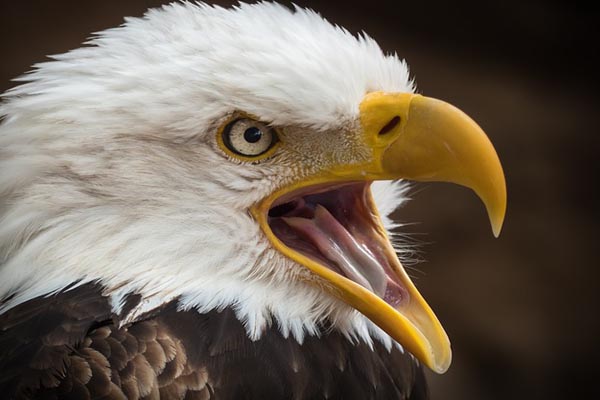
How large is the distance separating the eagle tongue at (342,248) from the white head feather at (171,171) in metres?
0.08

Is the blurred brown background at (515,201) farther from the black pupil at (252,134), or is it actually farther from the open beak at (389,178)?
the black pupil at (252,134)

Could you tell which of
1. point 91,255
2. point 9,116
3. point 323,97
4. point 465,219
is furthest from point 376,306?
point 465,219

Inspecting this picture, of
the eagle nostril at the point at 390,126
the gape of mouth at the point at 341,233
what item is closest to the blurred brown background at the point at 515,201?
the gape of mouth at the point at 341,233

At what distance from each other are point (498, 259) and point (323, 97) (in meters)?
3.15

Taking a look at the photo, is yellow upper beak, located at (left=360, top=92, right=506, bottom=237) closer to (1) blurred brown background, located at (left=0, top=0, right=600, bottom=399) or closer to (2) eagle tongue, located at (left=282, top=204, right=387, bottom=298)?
(2) eagle tongue, located at (left=282, top=204, right=387, bottom=298)

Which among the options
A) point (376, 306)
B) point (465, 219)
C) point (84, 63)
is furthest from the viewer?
point (465, 219)

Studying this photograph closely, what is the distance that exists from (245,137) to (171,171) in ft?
0.51

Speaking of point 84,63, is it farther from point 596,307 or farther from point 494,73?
point 596,307

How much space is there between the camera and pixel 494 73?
4.64 m

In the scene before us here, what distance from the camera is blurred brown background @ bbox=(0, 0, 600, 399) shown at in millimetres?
4543

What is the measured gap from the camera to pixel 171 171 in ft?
5.67

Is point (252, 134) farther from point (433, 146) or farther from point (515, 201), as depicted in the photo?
point (515, 201)

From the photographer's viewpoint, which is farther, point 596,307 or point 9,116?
point 596,307

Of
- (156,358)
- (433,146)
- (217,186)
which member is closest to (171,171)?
(217,186)
